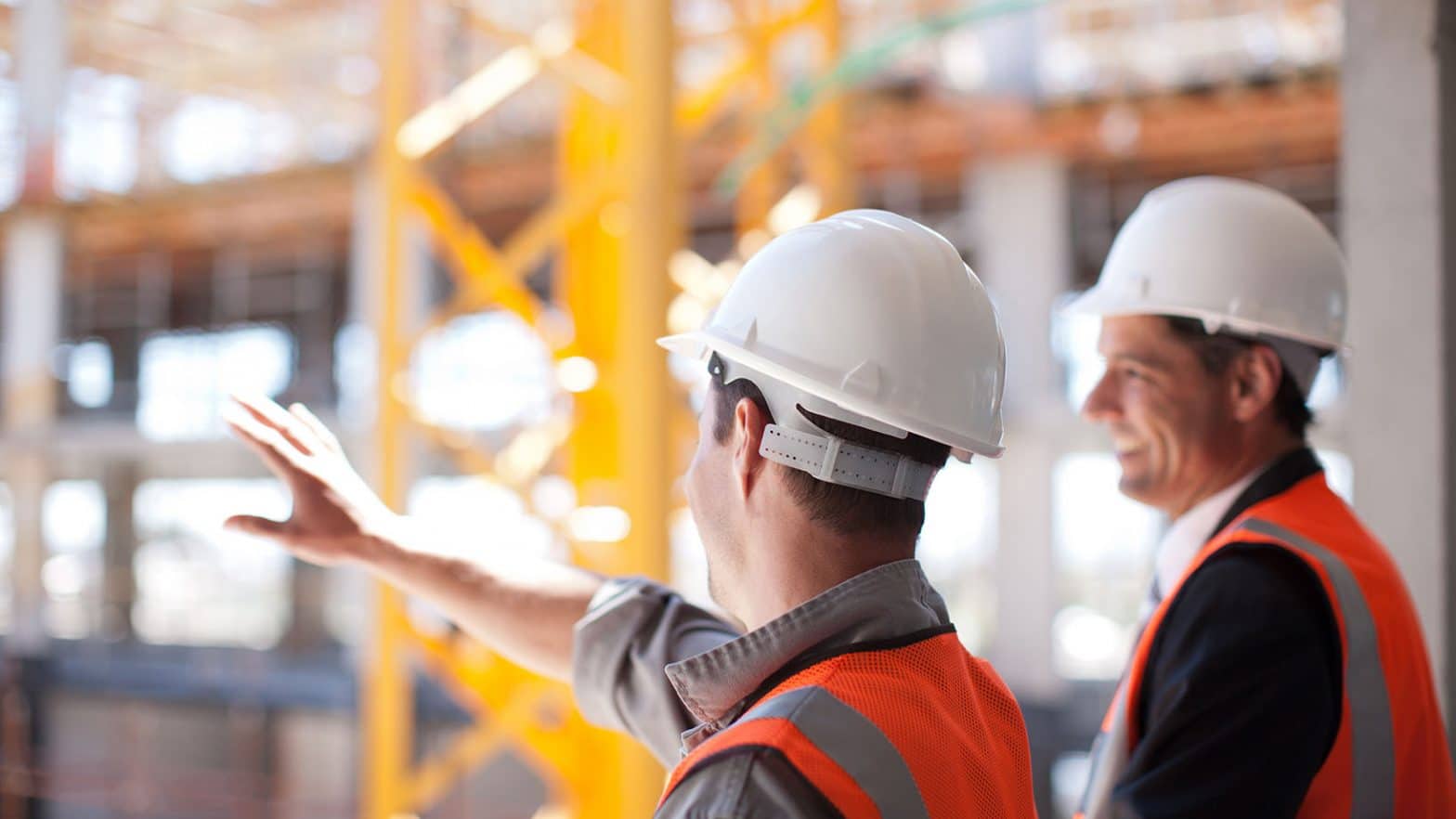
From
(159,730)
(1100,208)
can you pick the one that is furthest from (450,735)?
(1100,208)

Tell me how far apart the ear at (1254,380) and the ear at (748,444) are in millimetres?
1249

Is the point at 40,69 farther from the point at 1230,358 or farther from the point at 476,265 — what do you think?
the point at 1230,358

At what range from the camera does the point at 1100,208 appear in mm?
13922

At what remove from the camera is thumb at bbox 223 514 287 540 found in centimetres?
203

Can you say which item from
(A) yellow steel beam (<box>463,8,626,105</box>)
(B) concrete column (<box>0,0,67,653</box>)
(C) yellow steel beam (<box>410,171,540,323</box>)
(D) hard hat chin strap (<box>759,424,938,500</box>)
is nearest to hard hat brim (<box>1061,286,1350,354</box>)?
(D) hard hat chin strap (<box>759,424,938,500</box>)

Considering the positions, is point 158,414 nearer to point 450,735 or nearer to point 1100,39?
point 450,735

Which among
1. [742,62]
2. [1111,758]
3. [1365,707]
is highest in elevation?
[742,62]

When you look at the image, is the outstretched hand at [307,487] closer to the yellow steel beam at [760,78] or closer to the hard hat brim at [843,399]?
the hard hat brim at [843,399]

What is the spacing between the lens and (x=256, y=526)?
6.65 ft

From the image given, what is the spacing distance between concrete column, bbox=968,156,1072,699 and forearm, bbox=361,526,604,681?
10907mm

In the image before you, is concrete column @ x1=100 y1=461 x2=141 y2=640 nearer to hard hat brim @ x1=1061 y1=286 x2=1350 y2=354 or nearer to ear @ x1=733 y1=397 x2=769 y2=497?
hard hat brim @ x1=1061 y1=286 x2=1350 y2=354

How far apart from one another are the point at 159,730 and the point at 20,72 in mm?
8702

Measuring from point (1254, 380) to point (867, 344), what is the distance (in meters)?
1.21

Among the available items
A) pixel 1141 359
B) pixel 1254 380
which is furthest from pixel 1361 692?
pixel 1141 359
